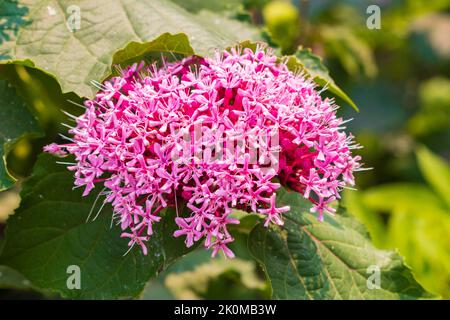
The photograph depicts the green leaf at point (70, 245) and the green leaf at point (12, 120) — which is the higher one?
the green leaf at point (12, 120)

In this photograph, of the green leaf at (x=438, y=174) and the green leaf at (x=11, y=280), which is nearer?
the green leaf at (x=11, y=280)

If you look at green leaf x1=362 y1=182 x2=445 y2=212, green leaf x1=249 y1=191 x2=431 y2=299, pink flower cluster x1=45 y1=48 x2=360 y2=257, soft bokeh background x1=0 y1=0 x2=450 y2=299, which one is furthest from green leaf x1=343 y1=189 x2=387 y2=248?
pink flower cluster x1=45 y1=48 x2=360 y2=257

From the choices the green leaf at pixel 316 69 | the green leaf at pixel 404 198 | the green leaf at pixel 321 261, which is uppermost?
the green leaf at pixel 316 69

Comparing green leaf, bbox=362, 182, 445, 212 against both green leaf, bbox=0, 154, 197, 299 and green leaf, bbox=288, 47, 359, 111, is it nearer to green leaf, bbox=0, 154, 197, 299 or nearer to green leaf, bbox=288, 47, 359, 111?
green leaf, bbox=288, 47, 359, 111

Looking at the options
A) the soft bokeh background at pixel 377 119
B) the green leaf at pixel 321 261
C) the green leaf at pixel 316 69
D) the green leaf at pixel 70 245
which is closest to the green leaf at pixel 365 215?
the soft bokeh background at pixel 377 119

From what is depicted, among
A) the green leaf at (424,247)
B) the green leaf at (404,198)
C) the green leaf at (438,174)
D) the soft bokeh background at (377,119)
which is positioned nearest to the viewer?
the soft bokeh background at (377,119)

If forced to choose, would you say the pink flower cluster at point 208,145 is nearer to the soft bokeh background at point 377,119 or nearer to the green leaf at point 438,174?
the soft bokeh background at point 377,119
